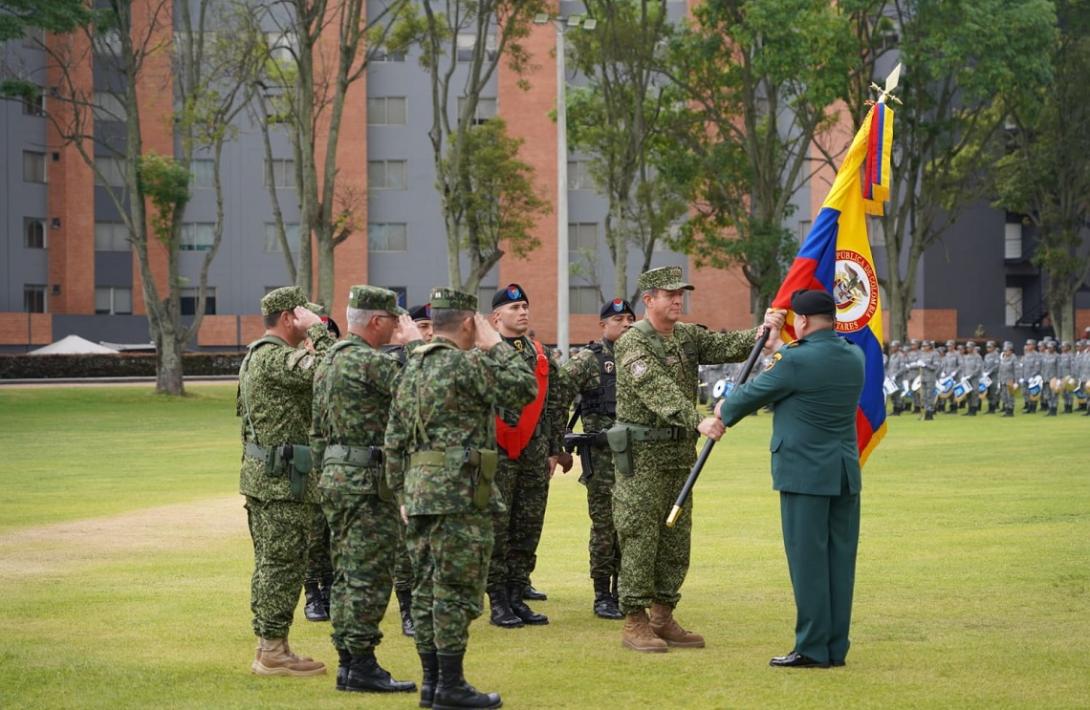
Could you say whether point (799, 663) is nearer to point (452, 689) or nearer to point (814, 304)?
point (814, 304)

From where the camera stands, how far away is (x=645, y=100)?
44031mm

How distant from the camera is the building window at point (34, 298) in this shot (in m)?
64.1

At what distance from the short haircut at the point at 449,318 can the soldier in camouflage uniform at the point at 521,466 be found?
97.4 inches

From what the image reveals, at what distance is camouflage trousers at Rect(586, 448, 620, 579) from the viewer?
36.1 ft

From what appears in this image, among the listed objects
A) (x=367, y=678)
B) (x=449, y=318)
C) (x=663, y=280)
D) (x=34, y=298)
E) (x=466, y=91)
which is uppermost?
(x=466, y=91)

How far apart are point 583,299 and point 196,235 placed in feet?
56.4

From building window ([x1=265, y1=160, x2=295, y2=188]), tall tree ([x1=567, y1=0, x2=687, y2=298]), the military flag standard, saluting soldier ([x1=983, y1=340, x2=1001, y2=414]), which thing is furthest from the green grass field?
building window ([x1=265, y1=160, x2=295, y2=188])

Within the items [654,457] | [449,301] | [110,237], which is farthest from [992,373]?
[110,237]

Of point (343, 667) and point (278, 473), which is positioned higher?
point (278, 473)

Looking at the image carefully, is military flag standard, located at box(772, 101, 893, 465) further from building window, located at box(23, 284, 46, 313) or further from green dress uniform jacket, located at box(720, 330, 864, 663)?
building window, located at box(23, 284, 46, 313)

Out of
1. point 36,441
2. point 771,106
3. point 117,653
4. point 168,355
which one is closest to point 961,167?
point 771,106

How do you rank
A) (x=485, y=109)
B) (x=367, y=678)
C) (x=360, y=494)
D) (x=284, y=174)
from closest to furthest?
(x=360, y=494) → (x=367, y=678) → (x=284, y=174) → (x=485, y=109)

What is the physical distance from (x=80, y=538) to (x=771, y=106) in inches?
1225

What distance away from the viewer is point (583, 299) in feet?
221
